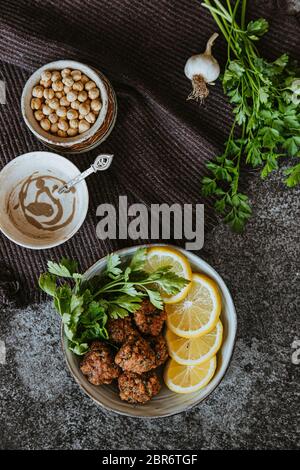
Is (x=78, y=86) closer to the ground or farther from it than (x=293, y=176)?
A: farther from it

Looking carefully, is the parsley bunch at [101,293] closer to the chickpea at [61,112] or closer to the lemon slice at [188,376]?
the lemon slice at [188,376]

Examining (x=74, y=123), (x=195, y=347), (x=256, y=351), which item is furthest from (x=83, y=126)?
(x=256, y=351)

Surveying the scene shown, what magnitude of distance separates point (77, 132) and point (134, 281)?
0.39m

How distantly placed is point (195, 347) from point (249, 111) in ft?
1.86

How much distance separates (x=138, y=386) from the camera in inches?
52.9

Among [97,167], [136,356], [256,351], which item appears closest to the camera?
[136,356]

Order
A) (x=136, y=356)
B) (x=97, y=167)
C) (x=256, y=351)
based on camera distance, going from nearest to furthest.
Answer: (x=136, y=356) → (x=97, y=167) → (x=256, y=351)

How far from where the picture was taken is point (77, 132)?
4.64 feet

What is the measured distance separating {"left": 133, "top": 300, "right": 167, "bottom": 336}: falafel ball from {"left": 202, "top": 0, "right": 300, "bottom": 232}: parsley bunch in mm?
289

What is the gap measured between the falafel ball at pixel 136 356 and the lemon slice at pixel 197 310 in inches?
3.9

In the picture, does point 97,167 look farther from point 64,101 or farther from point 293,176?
point 293,176

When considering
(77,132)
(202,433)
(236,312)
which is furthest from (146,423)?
(77,132)

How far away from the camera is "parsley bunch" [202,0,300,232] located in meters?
1.34

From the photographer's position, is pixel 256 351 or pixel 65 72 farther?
pixel 256 351
